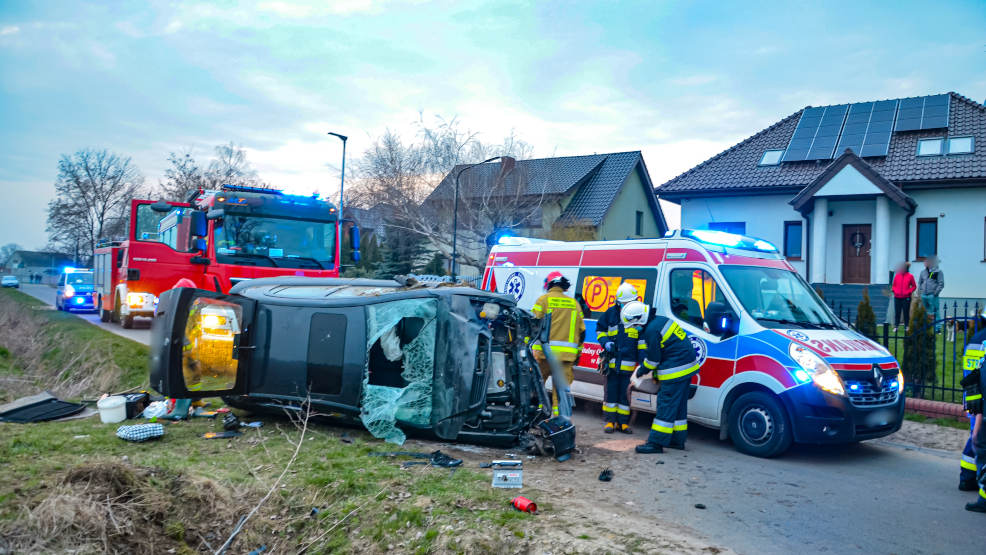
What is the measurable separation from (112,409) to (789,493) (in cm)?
628

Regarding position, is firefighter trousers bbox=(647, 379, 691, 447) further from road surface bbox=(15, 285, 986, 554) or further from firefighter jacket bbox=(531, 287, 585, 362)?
firefighter jacket bbox=(531, 287, 585, 362)

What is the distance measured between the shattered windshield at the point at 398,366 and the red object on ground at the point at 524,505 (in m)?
1.70

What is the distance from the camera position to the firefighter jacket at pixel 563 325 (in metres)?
8.52

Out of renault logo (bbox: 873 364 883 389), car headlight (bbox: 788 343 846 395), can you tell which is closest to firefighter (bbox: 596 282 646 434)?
car headlight (bbox: 788 343 846 395)

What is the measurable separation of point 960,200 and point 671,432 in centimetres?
1916

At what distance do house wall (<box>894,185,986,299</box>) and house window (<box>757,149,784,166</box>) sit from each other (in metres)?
4.88

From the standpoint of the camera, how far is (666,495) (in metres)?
5.59

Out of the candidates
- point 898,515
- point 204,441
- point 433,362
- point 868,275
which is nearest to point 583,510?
point 433,362

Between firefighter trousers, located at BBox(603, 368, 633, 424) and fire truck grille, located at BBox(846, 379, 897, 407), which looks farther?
firefighter trousers, located at BBox(603, 368, 633, 424)

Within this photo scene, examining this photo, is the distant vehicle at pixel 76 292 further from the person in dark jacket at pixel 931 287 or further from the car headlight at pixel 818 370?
the car headlight at pixel 818 370

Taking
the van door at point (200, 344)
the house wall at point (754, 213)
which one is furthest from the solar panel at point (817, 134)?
the van door at point (200, 344)

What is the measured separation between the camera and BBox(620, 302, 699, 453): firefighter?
23.5 feet

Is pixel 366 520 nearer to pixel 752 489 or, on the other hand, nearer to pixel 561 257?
pixel 752 489

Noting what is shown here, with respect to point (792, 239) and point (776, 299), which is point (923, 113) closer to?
point (792, 239)
